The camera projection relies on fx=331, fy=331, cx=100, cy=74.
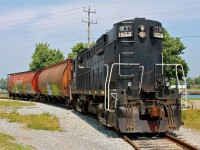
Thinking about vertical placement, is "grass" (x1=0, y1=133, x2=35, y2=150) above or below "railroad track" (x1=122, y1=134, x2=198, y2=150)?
above

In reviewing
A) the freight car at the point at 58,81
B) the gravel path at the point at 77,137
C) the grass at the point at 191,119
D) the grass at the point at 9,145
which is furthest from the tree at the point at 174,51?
the grass at the point at 9,145

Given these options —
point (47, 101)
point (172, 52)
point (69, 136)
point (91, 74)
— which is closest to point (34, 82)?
point (47, 101)

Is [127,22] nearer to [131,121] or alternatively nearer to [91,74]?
[131,121]

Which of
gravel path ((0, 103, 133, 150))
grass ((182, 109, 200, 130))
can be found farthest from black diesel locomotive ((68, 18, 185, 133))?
grass ((182, 109, 200, 130))

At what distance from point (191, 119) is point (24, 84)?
26704 millimetres

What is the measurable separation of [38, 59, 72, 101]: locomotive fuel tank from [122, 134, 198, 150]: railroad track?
490 inches

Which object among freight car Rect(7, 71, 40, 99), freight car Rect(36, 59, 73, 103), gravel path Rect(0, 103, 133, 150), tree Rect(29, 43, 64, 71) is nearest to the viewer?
gravel path Rect(0, 103, 133, 150)

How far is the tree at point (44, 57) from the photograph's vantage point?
198ft

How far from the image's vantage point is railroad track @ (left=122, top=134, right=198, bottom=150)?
29.7 ft

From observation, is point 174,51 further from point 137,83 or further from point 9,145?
point 9,145

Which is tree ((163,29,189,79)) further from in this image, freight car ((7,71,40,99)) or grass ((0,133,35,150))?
grass ((0,133,35,150))

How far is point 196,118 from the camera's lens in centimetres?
1612

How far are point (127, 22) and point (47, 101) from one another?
23.9 m

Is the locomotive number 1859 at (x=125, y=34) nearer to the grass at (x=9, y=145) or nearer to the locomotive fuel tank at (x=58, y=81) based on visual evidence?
the grass at (x=9, y=145)
